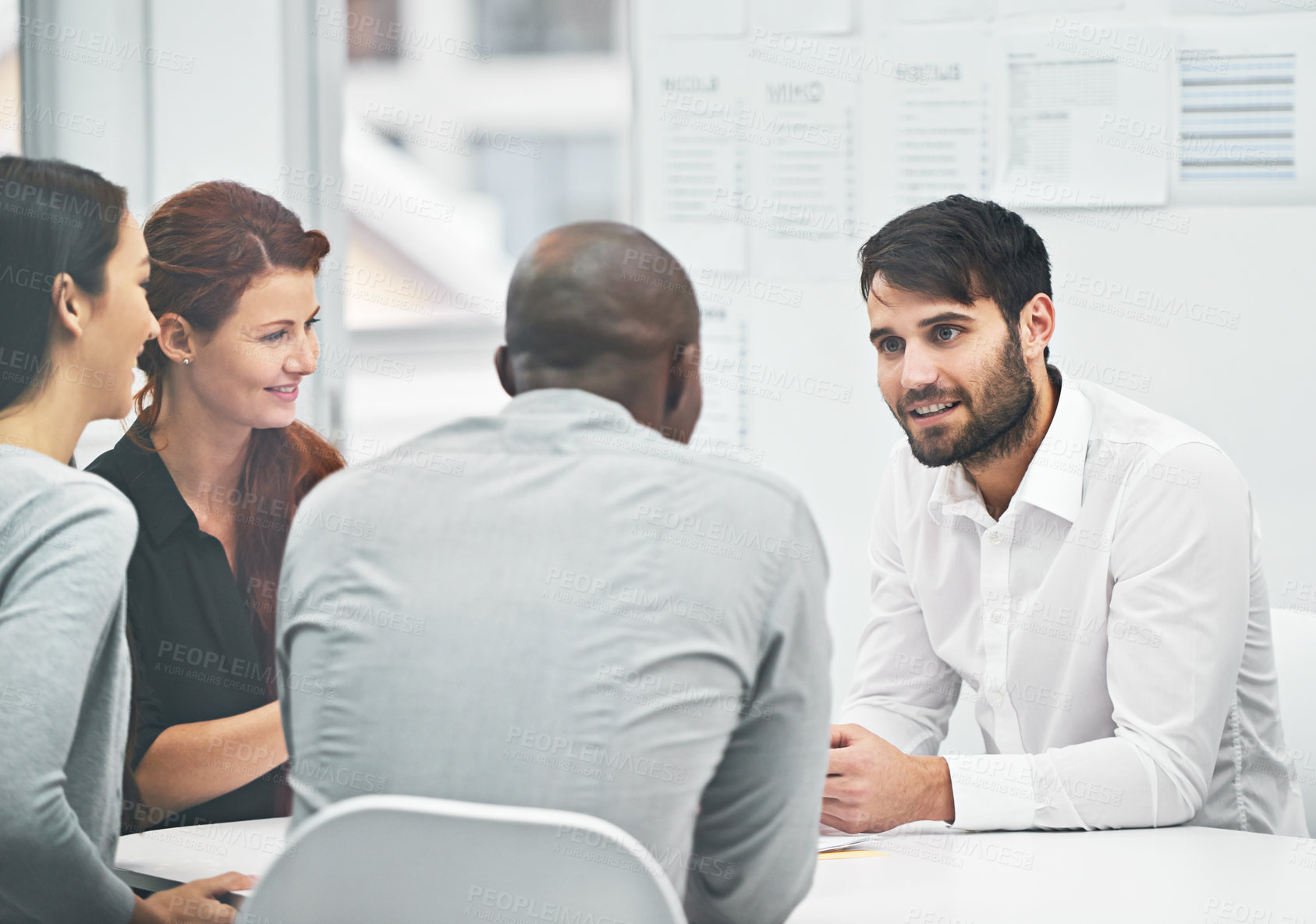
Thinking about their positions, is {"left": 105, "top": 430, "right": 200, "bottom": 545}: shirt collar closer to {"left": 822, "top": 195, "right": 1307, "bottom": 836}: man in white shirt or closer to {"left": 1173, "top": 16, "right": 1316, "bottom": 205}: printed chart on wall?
{"left": 822, "top": 195, "right": 1307, "bottom": 836}: man in white shirt

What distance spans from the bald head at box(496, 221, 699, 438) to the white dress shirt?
29.0 inches

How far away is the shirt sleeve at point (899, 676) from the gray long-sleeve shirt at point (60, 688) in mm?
1101

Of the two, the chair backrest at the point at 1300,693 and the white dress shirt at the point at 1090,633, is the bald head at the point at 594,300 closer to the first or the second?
the white dress shirt at the point at 1090,633

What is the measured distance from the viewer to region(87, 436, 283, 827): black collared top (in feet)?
4.55

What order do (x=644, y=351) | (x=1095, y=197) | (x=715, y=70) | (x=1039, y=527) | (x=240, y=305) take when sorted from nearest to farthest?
(x=644, y=351)
(x=240, y=305)
(x=1039, y=527)
(x=1095, y=197)
(x=715, y=70)

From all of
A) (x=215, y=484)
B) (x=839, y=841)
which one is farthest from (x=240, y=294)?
(x=839, y=841)

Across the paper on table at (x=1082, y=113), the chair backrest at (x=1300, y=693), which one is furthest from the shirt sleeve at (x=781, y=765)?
the paper on table at (x=1082, y=113)

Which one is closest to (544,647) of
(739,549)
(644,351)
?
(739,549)

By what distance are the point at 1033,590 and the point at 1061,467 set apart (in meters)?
0.19

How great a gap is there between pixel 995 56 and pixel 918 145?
0.75 feet

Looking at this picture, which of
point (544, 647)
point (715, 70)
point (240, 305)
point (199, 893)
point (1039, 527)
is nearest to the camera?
point (544, 647)

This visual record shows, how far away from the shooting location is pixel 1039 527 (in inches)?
69.8

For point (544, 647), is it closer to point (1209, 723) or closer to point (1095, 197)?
point (1209, 723)

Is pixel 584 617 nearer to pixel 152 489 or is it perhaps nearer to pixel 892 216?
pixel 152 489
